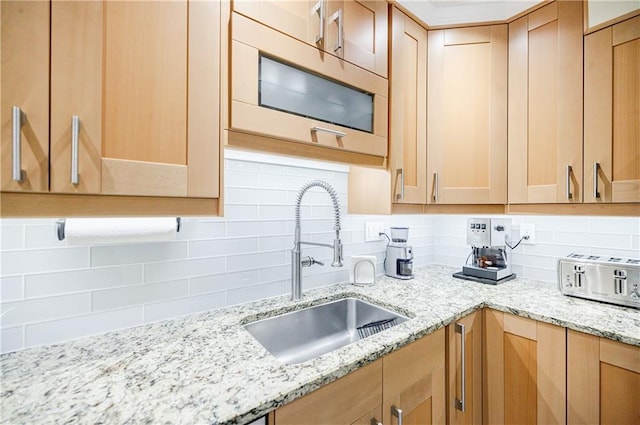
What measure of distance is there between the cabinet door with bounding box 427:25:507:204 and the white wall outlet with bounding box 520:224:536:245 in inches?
15.1

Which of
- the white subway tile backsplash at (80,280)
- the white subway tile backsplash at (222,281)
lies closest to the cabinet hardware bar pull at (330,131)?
the white subway tile backsplash at (222,281)

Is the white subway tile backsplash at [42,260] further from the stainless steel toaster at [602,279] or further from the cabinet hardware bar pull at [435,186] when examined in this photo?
the stainless steel toaster at [602,279]

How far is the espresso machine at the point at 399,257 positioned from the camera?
1675mm

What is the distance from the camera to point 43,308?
889 mm

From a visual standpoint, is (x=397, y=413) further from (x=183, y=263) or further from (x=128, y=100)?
(x=128, y=100)

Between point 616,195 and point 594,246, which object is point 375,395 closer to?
point 616,195

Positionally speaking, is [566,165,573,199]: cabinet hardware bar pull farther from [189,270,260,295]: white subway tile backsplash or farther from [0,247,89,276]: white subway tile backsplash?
[0,247,89,276]: white subway tile backsplash

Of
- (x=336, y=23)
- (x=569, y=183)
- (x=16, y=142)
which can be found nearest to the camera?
(x=16, y=142)

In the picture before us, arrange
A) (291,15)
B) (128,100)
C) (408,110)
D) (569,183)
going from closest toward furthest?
(128,100)
(291,15)
(569,183)
(408,110)

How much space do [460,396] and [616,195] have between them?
3.37 ft

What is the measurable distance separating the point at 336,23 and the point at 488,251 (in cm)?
143

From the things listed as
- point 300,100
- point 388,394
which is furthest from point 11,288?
point 388,394

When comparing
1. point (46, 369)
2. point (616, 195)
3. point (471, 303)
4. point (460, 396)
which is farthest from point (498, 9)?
point (46, 369)

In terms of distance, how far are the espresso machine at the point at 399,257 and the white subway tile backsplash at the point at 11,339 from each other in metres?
1.55
